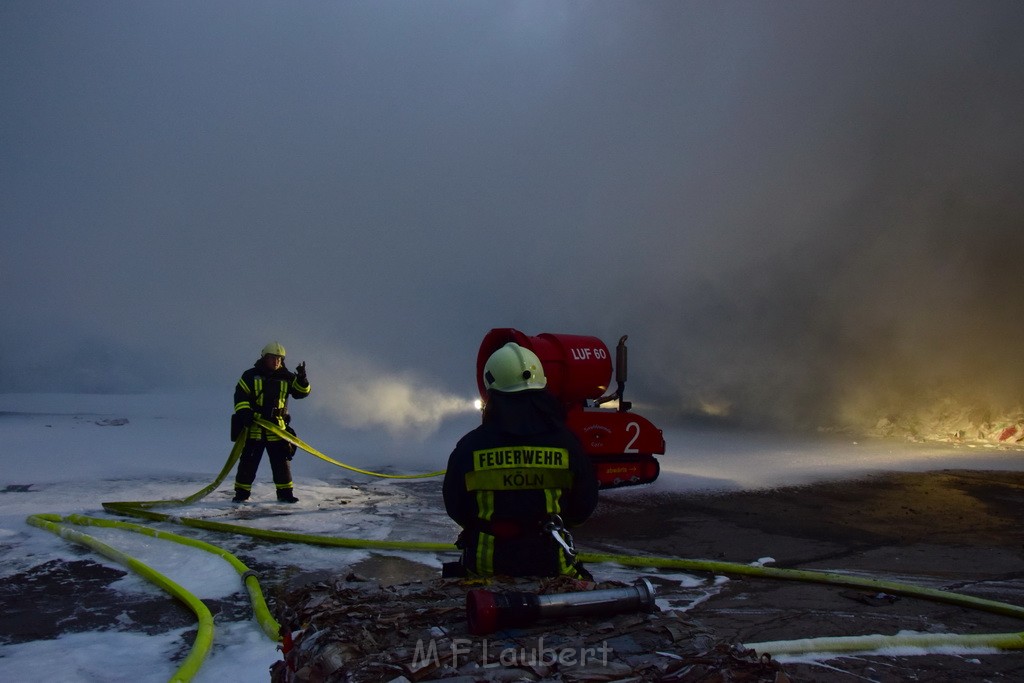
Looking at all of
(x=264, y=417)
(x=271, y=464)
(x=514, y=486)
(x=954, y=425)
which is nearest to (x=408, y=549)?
(x=271, y=464)

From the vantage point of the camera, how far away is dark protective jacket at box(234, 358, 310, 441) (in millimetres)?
6824

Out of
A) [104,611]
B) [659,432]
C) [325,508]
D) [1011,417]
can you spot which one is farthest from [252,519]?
[1011,417]

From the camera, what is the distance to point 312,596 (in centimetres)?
216

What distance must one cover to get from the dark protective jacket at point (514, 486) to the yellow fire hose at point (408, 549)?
78 centimetres

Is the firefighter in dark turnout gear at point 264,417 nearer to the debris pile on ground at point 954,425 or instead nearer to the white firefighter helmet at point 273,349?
the white firefighter helmet at point 273,349

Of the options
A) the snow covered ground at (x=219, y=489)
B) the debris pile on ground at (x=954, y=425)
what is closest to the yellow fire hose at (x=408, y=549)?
the snow covered ground at (x=219, y=489)

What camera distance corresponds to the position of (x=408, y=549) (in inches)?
196

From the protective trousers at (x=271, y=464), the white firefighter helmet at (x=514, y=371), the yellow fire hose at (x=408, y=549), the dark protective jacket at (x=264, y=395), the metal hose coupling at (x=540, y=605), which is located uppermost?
the dark protective jacket at (x=264, y=395)

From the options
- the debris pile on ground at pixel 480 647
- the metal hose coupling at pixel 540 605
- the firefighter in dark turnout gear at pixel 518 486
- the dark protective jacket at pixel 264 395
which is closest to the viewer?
the debris pile on ground at pixel 480 647

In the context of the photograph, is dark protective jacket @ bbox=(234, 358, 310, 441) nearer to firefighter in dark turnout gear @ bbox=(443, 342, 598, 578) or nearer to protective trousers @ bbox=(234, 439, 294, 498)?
protective trousers @ bbox=(234, 439, 294, 498)

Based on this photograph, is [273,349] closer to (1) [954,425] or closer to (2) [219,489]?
(2) [219,489]

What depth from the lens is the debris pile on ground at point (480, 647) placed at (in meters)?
1.46

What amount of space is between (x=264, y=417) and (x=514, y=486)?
527 cm

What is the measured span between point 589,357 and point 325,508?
10.2 feet
